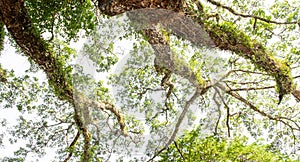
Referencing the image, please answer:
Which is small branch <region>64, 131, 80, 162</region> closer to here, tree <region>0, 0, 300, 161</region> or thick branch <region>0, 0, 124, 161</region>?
tree <region>0, 0, 300, 161</region>

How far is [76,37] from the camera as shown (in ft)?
11.8

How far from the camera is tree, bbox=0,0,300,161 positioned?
8.14 feet

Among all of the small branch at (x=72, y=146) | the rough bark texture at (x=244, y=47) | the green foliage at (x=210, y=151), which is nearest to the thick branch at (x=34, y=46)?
the small branch at (x=72, y=146)

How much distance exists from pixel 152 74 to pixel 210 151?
117cm

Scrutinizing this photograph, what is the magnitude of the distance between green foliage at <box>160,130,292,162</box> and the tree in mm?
320

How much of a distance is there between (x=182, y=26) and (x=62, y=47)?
1.90 meters

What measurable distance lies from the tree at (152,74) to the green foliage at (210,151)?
32cm

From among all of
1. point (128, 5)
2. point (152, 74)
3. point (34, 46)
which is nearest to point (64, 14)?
point (34, 46)

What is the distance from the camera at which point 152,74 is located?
10.0ft

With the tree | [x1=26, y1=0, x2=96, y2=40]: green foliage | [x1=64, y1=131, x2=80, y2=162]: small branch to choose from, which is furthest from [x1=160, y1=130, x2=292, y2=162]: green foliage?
[x1=26, y1=0, x2=96, y2=40]: green foliage

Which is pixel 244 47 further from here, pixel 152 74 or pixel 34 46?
pixel 34 46

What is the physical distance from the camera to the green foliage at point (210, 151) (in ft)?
11.7

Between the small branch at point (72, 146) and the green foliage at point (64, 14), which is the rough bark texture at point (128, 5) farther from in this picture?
the small branch at point (72, 146)

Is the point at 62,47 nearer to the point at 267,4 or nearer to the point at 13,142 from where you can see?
the point at 13,142
